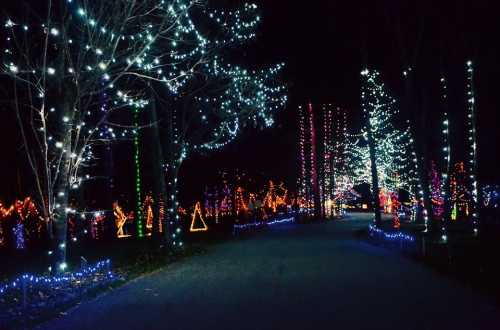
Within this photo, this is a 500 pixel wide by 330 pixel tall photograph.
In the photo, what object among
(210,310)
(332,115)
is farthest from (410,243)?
(332,115)

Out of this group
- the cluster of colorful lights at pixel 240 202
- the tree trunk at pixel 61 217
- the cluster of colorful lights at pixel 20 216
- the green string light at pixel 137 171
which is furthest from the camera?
the cluster of colorful lights at pixel 240 202

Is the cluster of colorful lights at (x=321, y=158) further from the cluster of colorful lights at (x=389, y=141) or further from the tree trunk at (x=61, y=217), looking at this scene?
the tree trunk at (x=61, y=217)

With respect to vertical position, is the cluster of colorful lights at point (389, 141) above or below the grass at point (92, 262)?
above

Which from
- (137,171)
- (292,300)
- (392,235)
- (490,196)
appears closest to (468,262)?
(292,300)

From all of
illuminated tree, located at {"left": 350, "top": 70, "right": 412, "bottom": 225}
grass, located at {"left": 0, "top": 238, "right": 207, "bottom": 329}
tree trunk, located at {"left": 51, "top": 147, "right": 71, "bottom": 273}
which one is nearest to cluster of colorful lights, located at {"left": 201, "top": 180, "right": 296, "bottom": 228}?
illuminated tree, located at {"left": 350, "top": 70, "right": 412, "bottom": 225}

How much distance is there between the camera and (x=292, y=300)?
10.4 m

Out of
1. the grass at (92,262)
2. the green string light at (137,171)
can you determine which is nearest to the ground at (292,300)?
the grass at (92,262)

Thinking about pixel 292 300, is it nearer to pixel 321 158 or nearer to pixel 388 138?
pixel 388 138

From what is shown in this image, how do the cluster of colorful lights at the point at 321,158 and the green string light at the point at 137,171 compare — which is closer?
the green string light at the point at 137,171

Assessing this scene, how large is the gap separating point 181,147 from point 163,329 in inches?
680

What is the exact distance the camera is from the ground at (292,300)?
8.54 meters

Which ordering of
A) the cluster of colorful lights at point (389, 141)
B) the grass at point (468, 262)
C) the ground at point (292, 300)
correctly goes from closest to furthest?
1. the ground at point (292, 300)
2. the grass at point (468, 262)
3. the cluster of colorful lights at point (389, 141)

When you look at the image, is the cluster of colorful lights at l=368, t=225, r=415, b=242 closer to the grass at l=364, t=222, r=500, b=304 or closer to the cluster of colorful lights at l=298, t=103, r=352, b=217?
the grass at l=364, t=222, r=500, b=304

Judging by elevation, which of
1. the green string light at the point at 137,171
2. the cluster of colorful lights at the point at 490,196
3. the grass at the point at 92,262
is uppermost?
the green string light at the point at 137,171
